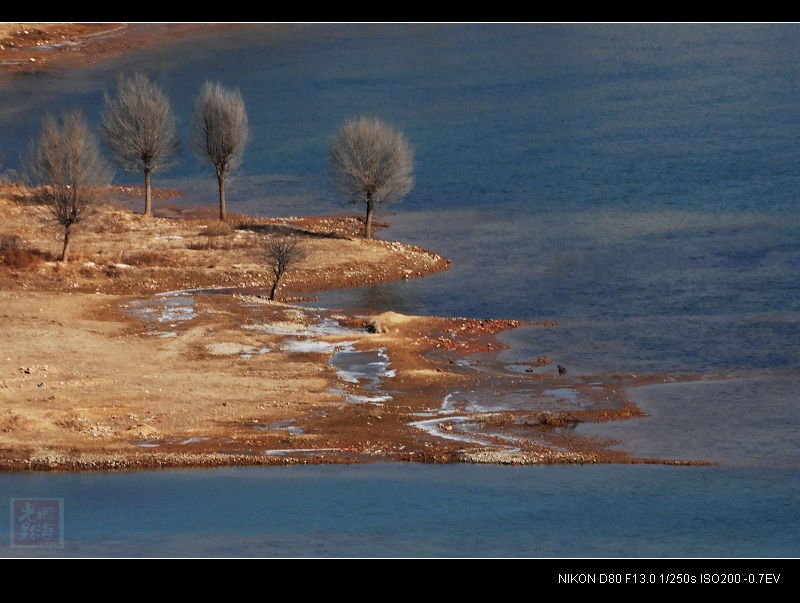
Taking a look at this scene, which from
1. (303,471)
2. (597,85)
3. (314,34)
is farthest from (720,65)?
(303,471)

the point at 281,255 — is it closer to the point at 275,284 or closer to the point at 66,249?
the point at 275,284

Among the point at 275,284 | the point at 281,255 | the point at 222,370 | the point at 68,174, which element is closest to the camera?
the point at 222,370

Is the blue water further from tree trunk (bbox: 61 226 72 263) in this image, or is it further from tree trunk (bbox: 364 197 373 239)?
tree trunk (bbox: 61 226 72 263)

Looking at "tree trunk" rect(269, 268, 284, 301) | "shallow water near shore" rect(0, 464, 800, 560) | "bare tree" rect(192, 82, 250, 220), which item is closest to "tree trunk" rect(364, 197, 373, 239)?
"bare tree" rect(192, 82, 250, 220)

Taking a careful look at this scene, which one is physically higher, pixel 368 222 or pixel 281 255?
pixel 368 222

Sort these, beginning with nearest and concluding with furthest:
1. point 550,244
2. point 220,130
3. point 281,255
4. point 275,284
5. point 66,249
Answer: point 275,284 < point 281,255 < point 66,249 < point 550,244 < point 220,130

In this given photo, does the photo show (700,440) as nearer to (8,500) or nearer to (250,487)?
(250,487)

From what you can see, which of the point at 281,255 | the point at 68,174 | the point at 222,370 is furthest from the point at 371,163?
the point at 222,370
